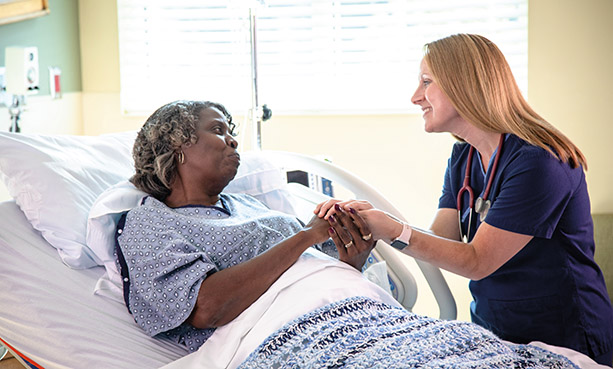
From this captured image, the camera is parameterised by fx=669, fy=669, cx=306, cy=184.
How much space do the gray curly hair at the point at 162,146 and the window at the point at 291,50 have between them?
1.56 m

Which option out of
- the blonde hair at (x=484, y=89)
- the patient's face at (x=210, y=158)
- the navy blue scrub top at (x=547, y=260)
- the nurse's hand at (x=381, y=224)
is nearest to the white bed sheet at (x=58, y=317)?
the patient's face at (x=210, y=158)

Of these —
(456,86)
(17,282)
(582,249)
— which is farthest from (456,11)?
(17,282)

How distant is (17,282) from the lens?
1636 millimetres

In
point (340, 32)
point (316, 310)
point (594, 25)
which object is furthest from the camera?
point (340, 32)

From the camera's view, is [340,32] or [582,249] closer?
[582,249]

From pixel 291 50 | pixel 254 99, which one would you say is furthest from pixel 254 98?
pixel 291 50

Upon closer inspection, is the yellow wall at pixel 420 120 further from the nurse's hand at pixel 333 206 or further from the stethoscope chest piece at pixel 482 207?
the nurse's hand at pixel 333 206

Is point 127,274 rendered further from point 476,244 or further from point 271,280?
point 476,244

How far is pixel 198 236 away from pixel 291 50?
197cm

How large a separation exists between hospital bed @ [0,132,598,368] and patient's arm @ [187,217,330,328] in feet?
0.50

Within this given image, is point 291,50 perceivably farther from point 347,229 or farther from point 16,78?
point 347,229

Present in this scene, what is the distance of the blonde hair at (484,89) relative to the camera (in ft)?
5.86

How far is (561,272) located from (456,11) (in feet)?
6.26

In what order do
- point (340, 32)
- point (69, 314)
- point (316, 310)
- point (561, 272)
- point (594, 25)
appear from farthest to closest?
point (340, 32) < point (594, 25) < point (561, 272) < point (69, 314) < point (316, 310)
